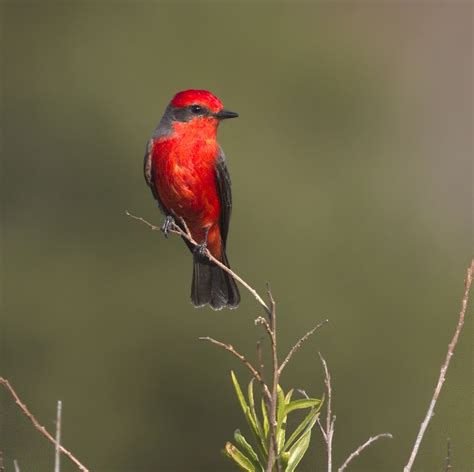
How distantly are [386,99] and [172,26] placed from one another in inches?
211

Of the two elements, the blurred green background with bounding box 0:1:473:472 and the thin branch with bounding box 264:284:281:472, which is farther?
the blurred green background with bounding box 0:1:473:472

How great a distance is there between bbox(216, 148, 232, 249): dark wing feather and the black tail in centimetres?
25

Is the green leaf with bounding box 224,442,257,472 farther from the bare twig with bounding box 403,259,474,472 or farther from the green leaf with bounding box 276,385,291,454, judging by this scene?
the bare twig with bounding box 403,259,474,472

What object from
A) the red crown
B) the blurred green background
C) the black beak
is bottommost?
the blurred green background

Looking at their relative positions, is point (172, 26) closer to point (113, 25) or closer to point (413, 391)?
point (113, 25)

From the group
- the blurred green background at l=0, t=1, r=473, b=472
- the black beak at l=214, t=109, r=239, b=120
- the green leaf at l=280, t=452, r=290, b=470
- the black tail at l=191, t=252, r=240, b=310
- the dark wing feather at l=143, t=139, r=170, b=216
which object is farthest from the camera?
the blurred green background at l=0, t=1, r=473, b=472

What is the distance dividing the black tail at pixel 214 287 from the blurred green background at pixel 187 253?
3988 millimetres

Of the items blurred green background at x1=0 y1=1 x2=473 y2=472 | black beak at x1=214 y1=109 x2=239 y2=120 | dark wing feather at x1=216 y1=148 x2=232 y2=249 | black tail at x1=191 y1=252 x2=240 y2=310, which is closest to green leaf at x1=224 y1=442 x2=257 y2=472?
black beak at x1=214 y1=109 x2=239 y2=120

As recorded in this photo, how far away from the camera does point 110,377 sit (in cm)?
1415

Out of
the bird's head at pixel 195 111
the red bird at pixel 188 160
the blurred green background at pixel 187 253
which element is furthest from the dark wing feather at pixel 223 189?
the blurred green background at pixel 187 253

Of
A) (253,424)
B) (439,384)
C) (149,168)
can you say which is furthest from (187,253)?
(439,384)

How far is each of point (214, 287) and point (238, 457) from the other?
115 inches

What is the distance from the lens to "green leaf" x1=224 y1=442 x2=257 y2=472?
289 cm

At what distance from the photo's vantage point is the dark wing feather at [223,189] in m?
5.40
